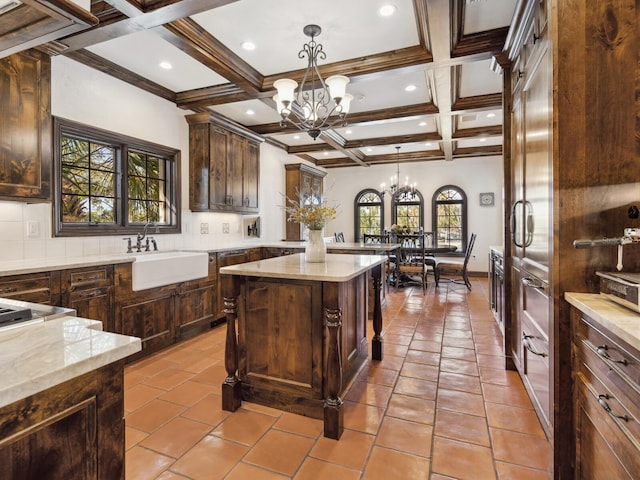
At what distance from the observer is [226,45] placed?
120 inches

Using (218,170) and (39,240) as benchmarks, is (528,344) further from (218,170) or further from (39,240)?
(218,170)

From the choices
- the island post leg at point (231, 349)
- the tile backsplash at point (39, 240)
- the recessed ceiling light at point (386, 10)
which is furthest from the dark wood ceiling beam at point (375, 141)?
the island post leg at point (231, 349)

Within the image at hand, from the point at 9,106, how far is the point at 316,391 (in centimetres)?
295

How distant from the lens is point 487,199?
763 centimetres

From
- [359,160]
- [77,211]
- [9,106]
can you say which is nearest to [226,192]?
[77,211]

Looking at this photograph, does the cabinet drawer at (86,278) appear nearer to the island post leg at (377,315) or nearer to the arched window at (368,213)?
the island post leg at (377,315)

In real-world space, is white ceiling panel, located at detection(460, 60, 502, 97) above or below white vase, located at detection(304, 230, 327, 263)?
above

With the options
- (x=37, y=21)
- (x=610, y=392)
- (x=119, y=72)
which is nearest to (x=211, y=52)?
(x=119, y=72)

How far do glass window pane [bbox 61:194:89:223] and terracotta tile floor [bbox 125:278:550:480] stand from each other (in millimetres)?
1526

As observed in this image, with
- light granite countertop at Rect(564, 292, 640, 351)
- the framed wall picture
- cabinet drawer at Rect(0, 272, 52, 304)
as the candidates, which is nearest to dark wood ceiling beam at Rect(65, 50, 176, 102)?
cabinet drawer at Rect(0, 272, 52, 304)

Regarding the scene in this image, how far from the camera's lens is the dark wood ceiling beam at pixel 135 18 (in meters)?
2.23

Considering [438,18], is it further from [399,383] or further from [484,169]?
[484,169]

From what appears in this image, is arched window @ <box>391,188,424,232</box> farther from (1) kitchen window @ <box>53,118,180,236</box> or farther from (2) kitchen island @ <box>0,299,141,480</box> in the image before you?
(2) kitchen island @ <box>0,299,141,480</box>

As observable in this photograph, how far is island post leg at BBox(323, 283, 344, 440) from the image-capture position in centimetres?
195
